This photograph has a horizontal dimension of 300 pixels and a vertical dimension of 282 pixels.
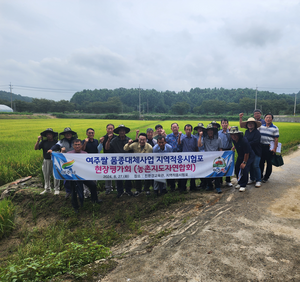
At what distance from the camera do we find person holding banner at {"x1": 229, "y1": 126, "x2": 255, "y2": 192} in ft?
16.5

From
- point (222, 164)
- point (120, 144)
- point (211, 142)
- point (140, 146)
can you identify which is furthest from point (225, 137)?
point (120, 144)

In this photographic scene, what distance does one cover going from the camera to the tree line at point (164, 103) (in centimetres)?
6812

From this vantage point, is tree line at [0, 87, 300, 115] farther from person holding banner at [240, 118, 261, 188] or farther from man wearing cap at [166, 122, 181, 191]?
person holding banner at [240, 118, 261, 188]

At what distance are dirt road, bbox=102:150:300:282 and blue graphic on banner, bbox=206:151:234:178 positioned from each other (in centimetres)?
75

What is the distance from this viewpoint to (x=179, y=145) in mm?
5562

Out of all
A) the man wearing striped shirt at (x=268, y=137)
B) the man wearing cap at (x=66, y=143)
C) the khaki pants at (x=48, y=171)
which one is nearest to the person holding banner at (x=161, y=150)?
the man wearing cap at (x=66, y=143)

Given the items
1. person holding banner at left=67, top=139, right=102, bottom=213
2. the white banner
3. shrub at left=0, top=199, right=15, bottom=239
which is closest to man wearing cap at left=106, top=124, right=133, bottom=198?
the white banner

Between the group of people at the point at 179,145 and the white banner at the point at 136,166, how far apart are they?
183mm

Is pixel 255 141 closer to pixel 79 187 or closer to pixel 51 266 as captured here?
pixel 79 187

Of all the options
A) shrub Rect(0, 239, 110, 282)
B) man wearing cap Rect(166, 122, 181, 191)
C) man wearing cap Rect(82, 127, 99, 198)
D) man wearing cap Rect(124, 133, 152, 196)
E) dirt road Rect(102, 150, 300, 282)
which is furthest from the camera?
man wearing cap Rect(166, 122, 181, 191)

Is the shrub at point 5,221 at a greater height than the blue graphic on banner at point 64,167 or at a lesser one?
lesser

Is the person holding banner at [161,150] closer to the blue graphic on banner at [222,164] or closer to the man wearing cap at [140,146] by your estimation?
the man wearing cap at [140,146]

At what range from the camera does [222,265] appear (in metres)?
2.65

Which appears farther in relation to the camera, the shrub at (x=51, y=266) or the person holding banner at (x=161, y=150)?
the person holding banner at (x=161, y=150)
